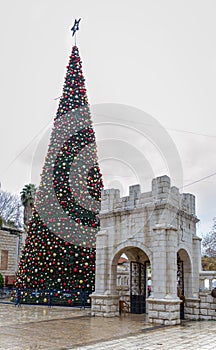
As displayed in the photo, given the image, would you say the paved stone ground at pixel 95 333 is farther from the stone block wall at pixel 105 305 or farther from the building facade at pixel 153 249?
the building facade at pixel 153 249

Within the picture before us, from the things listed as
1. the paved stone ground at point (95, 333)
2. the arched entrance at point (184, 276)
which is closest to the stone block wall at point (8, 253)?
the paved stone ground at point (95, 333)

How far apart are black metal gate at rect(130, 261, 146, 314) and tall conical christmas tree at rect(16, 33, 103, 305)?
262 cm

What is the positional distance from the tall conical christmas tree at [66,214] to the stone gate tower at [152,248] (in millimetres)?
3048

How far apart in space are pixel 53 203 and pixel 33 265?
11.8 feet

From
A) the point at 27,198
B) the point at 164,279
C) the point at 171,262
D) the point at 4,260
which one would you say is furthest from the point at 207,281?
the point at 27,198

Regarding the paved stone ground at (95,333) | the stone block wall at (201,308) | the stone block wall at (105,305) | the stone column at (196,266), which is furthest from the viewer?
the stone column at (196,266)

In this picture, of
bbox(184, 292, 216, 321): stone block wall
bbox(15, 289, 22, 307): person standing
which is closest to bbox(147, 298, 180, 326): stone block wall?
bbox(184, 292, 216, 321): stone block wall

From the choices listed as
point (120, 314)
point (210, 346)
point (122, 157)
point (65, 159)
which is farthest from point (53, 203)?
point (210, 346)

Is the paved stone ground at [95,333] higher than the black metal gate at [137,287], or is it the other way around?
the black metal gate at [137,287]

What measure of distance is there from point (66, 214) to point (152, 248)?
23.1 ft

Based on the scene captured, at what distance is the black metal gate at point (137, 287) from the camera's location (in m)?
15.7

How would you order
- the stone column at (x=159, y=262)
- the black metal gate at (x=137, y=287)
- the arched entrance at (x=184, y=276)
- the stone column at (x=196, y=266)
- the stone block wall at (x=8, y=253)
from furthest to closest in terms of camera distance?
the stone block wall at (x=8, y=253) < the black metal gate at (x=137, y=287) < the arched entrance at (x=184, y=276) < the stone column at (x=196, y=266) < the stone column at (x=159, y=262)

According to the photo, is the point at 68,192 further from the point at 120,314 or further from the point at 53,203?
the point at 120,314

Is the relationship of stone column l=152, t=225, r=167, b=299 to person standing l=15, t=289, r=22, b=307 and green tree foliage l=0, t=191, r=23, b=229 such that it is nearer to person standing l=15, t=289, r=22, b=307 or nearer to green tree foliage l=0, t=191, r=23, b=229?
person standing l=15, t=289, r=22, b=307
